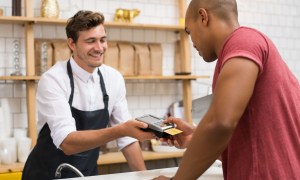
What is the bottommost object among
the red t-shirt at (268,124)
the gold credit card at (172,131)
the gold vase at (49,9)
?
the gold credit card at (172,131)

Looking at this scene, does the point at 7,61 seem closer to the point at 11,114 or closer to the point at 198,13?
the point at 11,114

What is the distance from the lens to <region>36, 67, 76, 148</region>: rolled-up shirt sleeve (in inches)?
90.4

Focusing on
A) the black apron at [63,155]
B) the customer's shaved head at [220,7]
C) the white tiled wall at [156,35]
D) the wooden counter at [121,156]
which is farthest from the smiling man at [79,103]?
the customer's shaved head at [220,7]

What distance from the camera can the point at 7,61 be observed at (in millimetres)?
3646

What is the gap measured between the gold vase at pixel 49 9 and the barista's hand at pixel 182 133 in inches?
79.7

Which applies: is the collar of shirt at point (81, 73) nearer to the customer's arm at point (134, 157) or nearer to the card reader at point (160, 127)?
the customer's arm at point (134, 157)

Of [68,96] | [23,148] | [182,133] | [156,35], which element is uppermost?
[156,35]

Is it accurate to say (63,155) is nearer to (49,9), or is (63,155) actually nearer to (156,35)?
(49,9)

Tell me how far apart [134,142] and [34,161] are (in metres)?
0.60

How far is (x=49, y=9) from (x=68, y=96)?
1281mm

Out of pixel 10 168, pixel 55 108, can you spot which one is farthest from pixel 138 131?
pixel 10 168

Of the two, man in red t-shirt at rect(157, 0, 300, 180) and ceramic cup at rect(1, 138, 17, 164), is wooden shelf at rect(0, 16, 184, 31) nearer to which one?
ceramic cup at rect(1, 138, 17, 164)

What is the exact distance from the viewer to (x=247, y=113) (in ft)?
3.95

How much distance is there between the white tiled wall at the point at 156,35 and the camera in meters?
3.65
